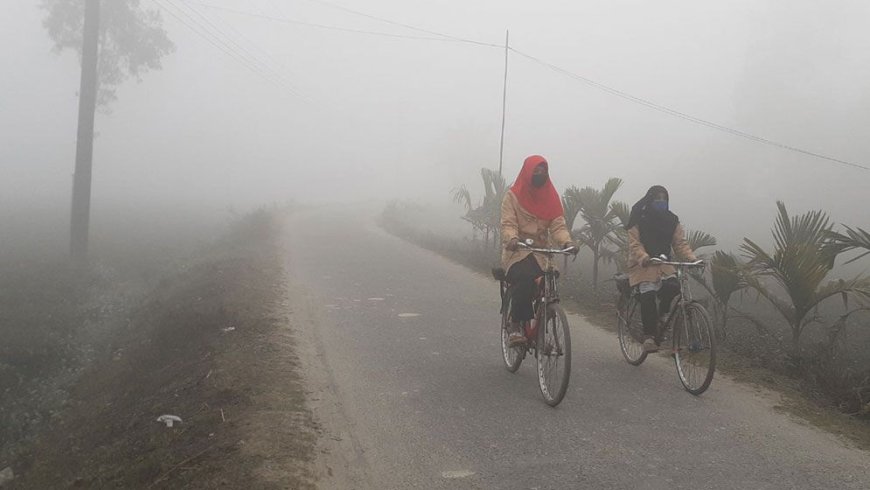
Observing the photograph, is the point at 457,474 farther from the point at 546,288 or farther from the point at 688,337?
the point at 688,337

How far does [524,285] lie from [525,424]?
122cm

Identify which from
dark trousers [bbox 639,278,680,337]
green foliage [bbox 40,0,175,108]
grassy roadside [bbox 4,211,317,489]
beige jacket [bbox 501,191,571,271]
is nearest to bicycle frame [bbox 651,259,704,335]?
dark trousers [bbox 639,278,680,337]

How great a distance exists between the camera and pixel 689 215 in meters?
43.4

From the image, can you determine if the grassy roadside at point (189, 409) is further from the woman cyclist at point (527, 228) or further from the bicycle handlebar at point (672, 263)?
the bicycle handlebar at point (672, 263)

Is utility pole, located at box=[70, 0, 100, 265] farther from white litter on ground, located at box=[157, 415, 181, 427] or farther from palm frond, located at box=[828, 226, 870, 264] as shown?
palm frond, located at box=[828, 226, 870, 264]

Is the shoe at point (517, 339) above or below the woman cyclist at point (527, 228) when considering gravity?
below

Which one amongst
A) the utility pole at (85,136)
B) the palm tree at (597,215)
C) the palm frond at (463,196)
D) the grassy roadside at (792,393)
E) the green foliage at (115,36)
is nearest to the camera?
the grassy roadside at (792,393)

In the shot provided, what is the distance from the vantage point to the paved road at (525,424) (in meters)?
3.74

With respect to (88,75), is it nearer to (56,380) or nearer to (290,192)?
(56,380)

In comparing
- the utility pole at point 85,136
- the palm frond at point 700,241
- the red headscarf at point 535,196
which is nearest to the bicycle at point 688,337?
the red headscarf at point 535,196

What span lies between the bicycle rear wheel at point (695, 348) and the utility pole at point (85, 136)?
14274 millimetres

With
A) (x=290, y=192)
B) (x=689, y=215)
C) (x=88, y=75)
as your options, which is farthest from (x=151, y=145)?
(x=88, y=75)

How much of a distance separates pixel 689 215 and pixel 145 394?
42942mm

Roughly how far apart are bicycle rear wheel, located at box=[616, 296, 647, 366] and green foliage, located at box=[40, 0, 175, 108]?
29.8 metres
